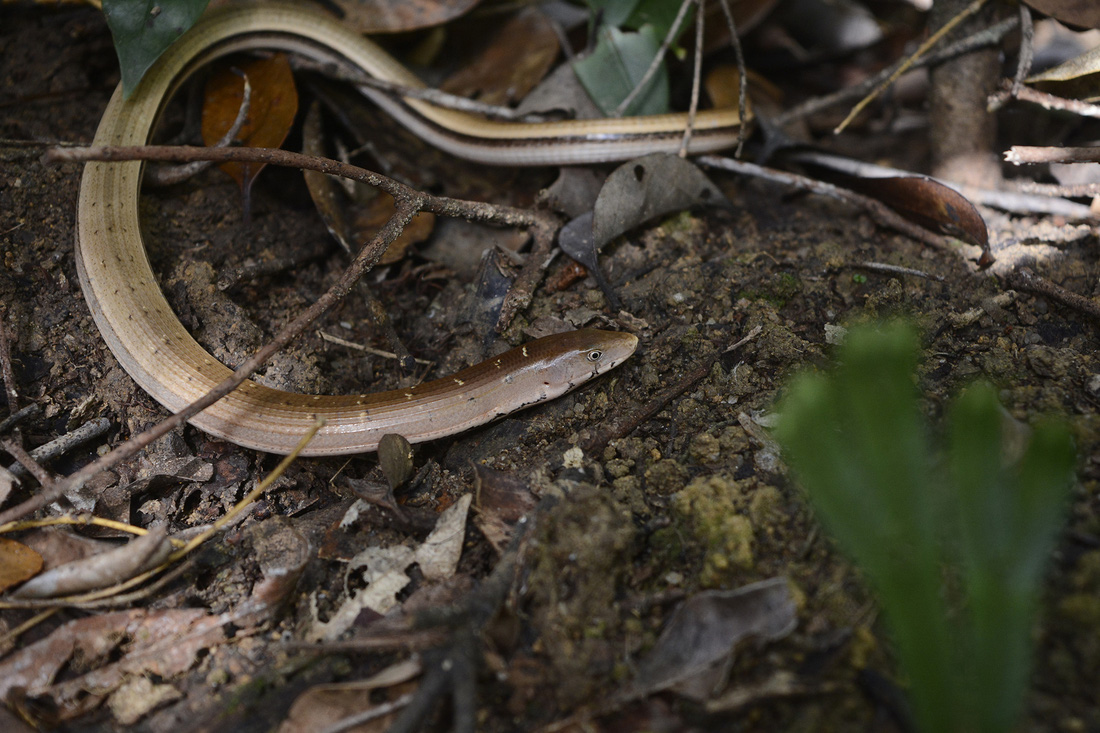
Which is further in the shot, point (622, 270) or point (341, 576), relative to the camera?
point (622, 270)

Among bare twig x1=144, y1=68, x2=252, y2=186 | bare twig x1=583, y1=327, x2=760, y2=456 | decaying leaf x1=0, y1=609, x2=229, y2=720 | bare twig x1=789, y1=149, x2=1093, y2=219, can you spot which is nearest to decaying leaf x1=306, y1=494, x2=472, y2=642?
decaying leaf x1=0, y1=609, x2=229, y2=720

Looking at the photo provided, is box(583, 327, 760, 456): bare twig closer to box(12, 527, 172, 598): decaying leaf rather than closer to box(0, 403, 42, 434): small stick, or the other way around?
box(12, 527, 172, 598): decaying leaf

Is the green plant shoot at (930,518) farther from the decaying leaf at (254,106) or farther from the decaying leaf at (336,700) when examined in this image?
the decaying leaf at (254,106)

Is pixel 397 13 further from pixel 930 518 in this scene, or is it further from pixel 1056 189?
pixel 930 518

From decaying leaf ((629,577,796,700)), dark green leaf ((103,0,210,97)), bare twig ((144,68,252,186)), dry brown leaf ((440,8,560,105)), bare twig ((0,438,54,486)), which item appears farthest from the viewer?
dry brown leaf ((440,8,560,105))

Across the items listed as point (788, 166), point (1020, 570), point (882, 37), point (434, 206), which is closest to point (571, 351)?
point (434, 206)

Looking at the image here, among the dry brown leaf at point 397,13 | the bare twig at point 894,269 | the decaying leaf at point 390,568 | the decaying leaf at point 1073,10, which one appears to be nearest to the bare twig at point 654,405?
the decaying leaf at point 390,568

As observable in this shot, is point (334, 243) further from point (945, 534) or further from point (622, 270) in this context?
point (945, 534)

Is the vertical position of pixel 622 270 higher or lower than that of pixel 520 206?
lower
